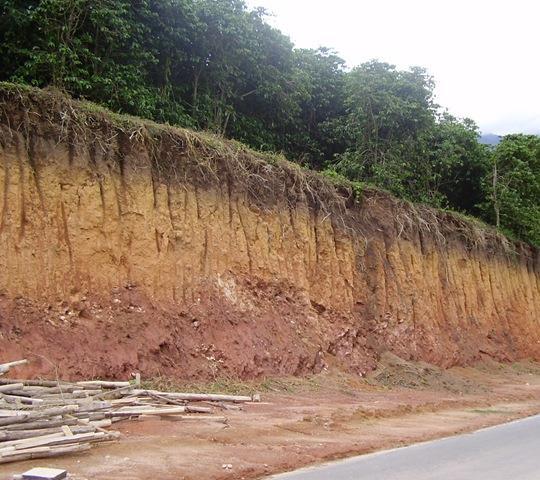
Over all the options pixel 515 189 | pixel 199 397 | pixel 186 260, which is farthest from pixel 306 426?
pixel 515 189

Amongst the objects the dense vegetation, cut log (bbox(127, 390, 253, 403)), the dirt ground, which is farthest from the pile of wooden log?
the dense vegetation

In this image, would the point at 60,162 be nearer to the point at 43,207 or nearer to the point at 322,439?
the point at 43,207

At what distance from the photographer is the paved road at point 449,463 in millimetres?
7266

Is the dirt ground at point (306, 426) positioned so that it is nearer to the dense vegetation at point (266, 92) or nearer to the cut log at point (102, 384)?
the cut log at point (102, 384)

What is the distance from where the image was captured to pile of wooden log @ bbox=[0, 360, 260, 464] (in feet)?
23.3

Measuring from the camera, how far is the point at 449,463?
808 centimetres

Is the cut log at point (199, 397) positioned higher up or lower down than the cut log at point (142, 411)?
lower down

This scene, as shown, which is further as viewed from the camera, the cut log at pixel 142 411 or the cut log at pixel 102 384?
the cut log at pixel 102 384

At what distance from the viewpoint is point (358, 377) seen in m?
16.8

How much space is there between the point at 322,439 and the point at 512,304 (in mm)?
19601

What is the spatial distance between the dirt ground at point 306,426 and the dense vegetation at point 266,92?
24.7 ft

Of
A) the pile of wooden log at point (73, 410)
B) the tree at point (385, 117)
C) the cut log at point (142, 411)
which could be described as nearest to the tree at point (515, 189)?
the tree at point (385, 117)

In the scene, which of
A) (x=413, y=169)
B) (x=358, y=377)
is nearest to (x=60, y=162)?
(x=358, y=377)

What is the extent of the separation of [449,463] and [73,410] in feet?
15.9
